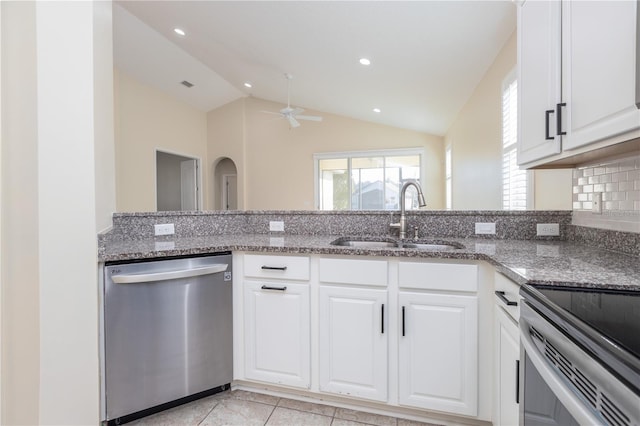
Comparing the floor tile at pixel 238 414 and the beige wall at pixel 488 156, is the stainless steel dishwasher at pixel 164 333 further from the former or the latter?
the beige wall at pixel 488 156

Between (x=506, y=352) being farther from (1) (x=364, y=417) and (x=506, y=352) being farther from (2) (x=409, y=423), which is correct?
(1) (x=364, y=417)

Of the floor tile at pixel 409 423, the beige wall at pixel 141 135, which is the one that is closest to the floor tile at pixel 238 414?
the floor tile at pixel 409 423

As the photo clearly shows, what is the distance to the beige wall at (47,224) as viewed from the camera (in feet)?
4.25

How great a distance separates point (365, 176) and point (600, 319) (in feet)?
19.7

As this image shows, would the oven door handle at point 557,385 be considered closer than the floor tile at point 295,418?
Yes

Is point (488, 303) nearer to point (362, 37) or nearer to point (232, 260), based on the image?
point (232, 260)

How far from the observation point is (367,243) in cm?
202

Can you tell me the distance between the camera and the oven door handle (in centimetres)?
55

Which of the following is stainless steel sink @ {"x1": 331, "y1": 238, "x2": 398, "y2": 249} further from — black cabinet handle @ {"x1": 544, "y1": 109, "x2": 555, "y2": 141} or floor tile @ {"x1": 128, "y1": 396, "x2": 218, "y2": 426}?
floor tile @ {"x1": 128, "y1": 396, "x2": 218, "y2": 426}

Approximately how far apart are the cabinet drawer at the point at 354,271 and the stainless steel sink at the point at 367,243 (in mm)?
363

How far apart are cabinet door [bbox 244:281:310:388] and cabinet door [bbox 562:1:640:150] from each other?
1.37m

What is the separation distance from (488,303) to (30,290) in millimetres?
2036

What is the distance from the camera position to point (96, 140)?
1492 millimetres

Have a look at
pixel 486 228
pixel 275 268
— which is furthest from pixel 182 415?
pixel 486 228
